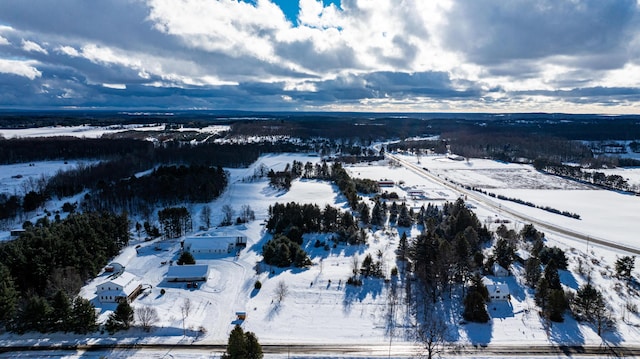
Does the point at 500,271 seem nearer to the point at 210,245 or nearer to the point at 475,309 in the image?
the point at 475,309

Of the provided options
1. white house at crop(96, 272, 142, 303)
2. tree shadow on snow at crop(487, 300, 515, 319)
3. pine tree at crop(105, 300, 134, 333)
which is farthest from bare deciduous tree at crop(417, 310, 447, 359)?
white house at crop(96, 272, 142, 303)

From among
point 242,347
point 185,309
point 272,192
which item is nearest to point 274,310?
point 185,309

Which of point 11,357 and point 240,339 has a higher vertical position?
point 240,339

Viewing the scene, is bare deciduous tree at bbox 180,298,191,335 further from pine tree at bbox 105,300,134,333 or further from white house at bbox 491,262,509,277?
white house at bbox 491,262,509,277

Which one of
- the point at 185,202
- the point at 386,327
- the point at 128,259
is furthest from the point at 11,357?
the point at 185,202

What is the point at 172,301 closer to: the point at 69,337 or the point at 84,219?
the point at 69,337

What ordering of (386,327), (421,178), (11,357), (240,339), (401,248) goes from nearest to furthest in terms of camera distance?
(240,339) < (11,357) < (386,327) < (401,248) < (421,178)
